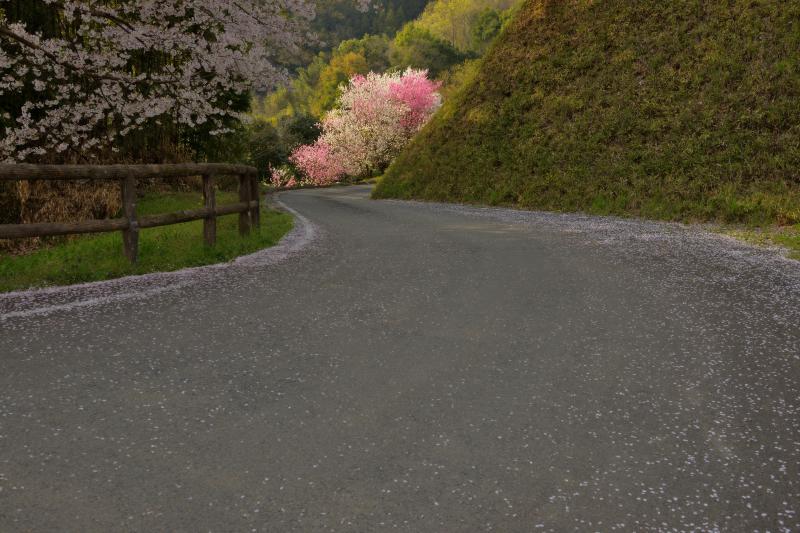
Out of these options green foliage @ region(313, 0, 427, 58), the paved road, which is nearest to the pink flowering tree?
the paved road

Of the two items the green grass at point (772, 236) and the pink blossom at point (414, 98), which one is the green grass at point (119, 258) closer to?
the green grass at point (772, 236)

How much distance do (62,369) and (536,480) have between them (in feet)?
11.9

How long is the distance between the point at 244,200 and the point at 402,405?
8770 mm

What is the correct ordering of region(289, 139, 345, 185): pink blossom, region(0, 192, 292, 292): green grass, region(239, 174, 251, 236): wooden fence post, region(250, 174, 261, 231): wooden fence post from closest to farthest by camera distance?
region(0, 192, 292, 292): green grass
region(239, 174, 251, 236): wooden fence post
region(250, 174, 261, 231): wooden fence post
region(289, 139, 345, 185): pink blossom

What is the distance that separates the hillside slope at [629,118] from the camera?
18.0 m

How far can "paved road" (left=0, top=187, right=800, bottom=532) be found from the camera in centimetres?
303

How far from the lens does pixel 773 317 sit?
21.0 feet

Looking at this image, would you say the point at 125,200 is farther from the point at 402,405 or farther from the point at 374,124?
the point at 374,124

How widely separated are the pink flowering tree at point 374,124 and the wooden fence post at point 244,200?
45963mm

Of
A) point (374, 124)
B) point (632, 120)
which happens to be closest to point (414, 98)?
point (374, 124)

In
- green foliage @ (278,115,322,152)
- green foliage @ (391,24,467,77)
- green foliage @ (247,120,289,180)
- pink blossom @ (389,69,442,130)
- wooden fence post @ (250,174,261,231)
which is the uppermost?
green foliage @ (391,24,467,77)

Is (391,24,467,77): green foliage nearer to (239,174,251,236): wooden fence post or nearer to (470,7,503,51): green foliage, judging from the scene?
(470,7,503,51): green foliage

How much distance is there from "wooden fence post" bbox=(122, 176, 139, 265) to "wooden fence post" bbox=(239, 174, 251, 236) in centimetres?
313

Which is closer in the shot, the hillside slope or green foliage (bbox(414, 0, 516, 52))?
the hillside slope
